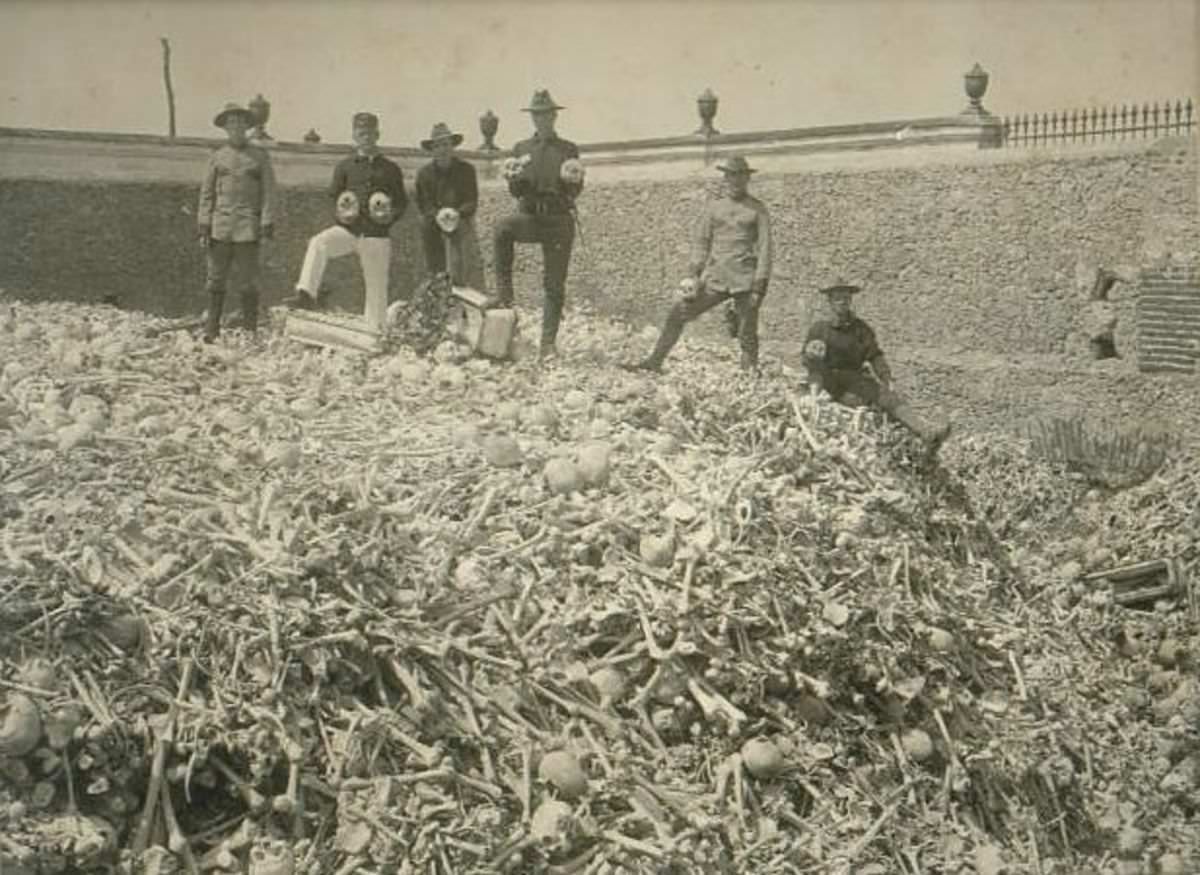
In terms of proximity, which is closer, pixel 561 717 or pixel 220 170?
pixel 561 717

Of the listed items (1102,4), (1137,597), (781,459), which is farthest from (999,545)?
(1102,4)

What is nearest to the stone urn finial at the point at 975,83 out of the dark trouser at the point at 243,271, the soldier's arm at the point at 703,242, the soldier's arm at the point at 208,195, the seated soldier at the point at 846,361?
the soldier's arm at the point at 703,242

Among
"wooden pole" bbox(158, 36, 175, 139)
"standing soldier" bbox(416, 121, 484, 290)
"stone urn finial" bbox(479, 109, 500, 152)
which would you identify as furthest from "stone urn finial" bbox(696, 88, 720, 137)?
"standing soldier" bbox(416, 121, 484, 290)

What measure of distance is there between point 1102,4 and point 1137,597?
2511 millimetres

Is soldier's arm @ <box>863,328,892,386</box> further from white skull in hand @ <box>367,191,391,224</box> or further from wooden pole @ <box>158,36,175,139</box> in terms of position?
wooden pole @ <box>158,36,175,139</box>

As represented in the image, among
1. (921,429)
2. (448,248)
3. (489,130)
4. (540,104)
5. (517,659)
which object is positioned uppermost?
(489,130)

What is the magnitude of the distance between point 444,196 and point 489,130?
592 centimetres

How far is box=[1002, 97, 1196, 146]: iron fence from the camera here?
27.8ft

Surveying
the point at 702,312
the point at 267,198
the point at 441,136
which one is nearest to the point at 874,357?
the point at 702,312

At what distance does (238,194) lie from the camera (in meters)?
7.60

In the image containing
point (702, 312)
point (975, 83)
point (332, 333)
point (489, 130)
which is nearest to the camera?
point (332, 333)

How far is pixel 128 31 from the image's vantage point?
18.3 feet

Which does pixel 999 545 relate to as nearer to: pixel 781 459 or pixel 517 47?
pixel 781 459

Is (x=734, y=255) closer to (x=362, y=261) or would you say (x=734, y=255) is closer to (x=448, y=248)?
(x=448, y=248)
